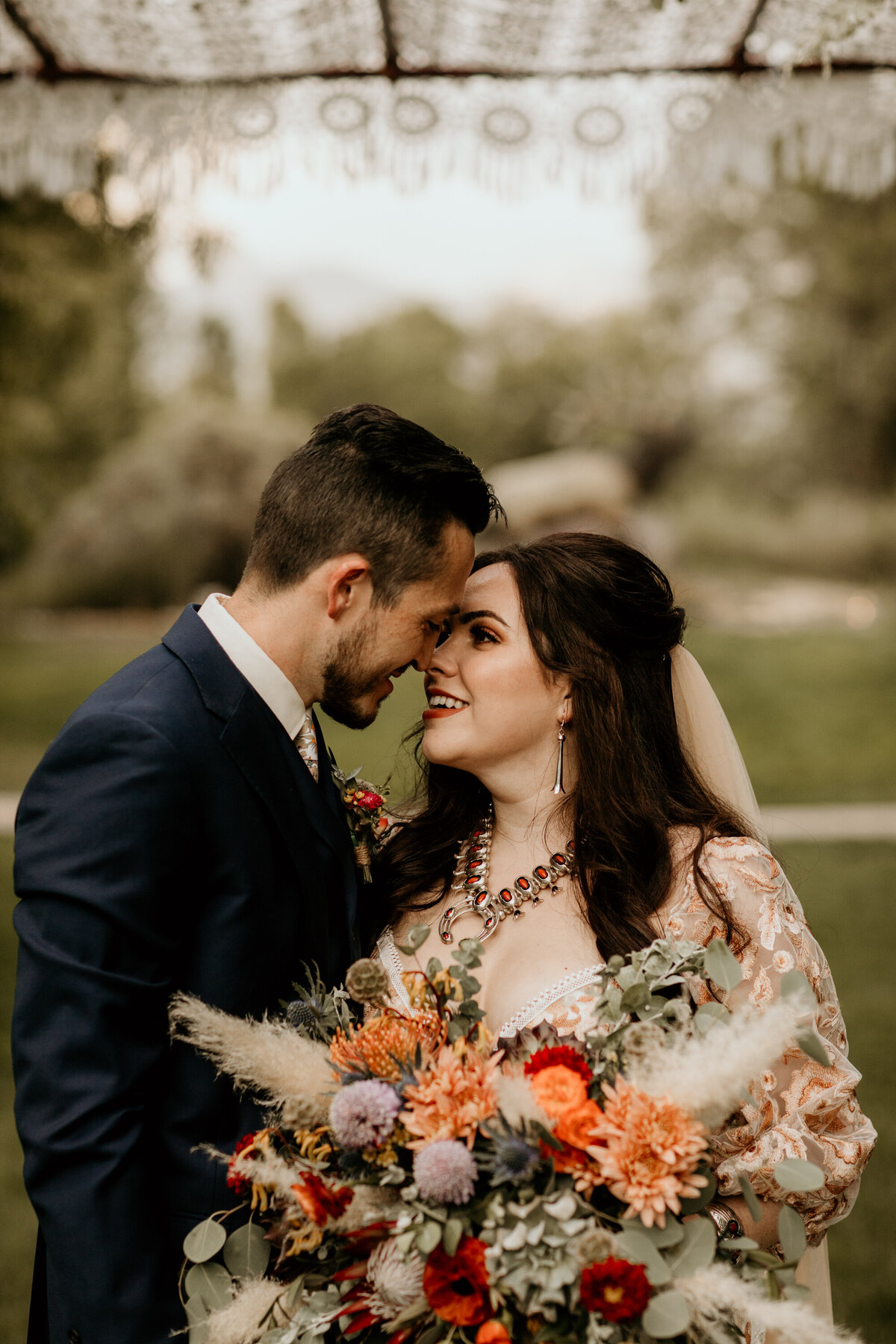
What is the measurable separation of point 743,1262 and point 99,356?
17.1m

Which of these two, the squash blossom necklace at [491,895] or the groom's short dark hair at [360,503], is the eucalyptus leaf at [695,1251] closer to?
the squash blossom necklace at [491,895]

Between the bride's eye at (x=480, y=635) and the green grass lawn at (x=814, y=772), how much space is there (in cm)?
93

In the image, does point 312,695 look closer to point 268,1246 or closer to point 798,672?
point 268,1246

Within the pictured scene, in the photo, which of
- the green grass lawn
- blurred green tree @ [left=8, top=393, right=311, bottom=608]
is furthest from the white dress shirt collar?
blurred green tree @ [left=8, top=393, right=311, bottom=608]

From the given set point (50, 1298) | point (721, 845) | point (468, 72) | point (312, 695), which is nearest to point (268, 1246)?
point (50, 1298)

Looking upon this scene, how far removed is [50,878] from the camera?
174 cm

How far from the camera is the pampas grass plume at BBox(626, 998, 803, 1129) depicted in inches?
54.6

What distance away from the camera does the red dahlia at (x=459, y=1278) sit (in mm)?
1372

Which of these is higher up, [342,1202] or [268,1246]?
[342,1202]

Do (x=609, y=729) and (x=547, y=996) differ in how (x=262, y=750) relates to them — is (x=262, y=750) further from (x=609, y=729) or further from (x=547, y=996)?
(x=609, y=729)

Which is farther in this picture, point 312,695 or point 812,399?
point 812,399

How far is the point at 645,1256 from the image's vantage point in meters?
1.37

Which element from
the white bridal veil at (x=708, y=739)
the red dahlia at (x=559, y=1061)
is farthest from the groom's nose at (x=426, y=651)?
the red dahlia at (x=559, y=1061)

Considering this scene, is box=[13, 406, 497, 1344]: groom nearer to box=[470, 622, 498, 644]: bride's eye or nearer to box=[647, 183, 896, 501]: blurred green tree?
box=[470, 622, 498, 644]: bride's eye
